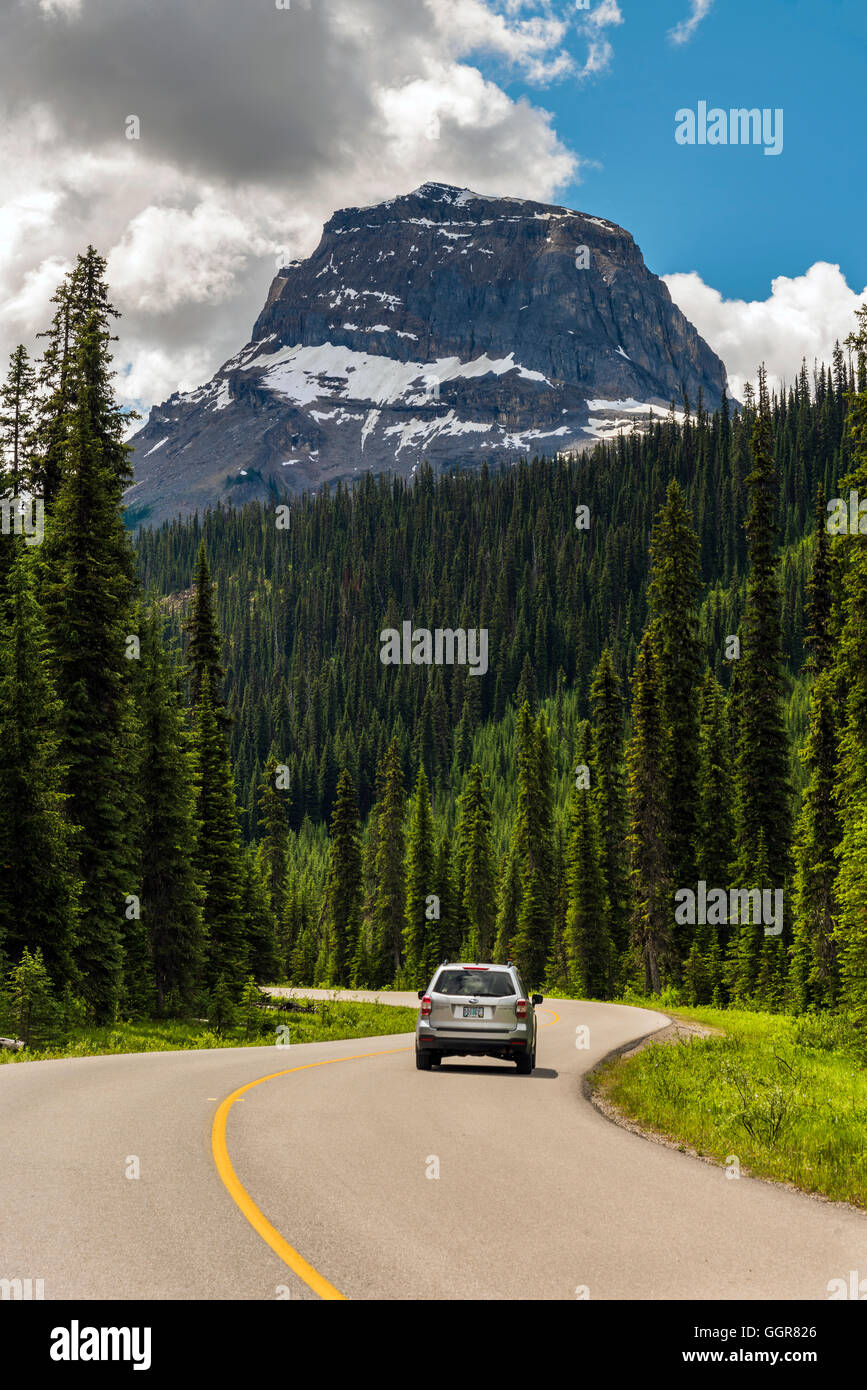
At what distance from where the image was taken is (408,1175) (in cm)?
970

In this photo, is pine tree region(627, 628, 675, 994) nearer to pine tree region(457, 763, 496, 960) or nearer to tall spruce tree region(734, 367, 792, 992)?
tall spruce tree region(734, 367, 792, 992)

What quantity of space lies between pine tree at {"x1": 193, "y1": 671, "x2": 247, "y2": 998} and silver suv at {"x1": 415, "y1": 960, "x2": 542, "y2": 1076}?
24625mm

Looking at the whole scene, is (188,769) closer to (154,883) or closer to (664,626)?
(154,883)

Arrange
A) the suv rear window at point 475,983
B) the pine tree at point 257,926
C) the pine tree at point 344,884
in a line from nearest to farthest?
the suv rear window at point 475,983 < the pine tree at point 257,926 < the pine tree at point 344,884

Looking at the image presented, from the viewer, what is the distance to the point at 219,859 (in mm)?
43000

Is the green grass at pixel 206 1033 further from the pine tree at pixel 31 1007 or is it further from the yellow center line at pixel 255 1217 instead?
the yellow center line at pixel 255 1217

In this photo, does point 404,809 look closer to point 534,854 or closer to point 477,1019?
point 534,854

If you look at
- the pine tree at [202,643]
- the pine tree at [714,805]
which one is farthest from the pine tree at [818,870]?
the pine tree at [202,643]

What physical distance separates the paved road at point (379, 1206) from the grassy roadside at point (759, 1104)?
1.98 ft

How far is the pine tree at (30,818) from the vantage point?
89.8 ft

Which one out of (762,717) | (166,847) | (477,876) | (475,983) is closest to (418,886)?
(477,876)

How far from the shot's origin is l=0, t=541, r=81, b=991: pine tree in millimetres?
27359
